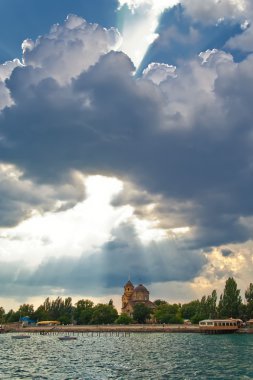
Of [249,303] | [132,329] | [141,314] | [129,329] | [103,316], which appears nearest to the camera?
[249,303]

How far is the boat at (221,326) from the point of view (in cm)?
14450

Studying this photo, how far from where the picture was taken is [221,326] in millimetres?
144750

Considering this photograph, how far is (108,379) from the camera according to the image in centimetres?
4791

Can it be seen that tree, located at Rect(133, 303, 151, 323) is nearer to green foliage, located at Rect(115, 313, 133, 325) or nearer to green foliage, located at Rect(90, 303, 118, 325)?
green foliage, located at Rect(115, 313, 133, 325)

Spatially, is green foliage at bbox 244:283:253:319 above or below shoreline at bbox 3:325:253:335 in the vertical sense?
above

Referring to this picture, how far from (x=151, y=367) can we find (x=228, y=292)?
106 m

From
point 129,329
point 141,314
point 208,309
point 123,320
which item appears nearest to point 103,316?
point 123,320

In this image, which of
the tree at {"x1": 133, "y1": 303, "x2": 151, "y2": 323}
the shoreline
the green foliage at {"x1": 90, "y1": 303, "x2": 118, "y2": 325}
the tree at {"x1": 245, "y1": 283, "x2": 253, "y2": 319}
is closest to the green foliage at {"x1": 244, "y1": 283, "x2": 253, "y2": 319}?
the tree at {"x1": 245, "y1": 283, "x2": 253, "y2": 319}

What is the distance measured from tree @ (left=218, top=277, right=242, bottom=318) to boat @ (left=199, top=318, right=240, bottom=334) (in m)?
10.4

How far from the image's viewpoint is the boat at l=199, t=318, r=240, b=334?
144500 millimetres

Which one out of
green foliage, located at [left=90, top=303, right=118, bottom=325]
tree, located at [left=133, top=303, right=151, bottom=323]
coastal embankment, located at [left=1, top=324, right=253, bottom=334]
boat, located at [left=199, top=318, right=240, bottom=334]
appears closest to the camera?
boat, located at [left=199, top=318, right=240, bottom=334]

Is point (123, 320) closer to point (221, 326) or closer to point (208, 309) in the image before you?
point (208, 309)

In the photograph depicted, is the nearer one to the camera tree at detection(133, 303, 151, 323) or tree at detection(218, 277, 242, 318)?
tree at detection(218, 277, 242, 318)

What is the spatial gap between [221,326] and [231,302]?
16.2 meters
